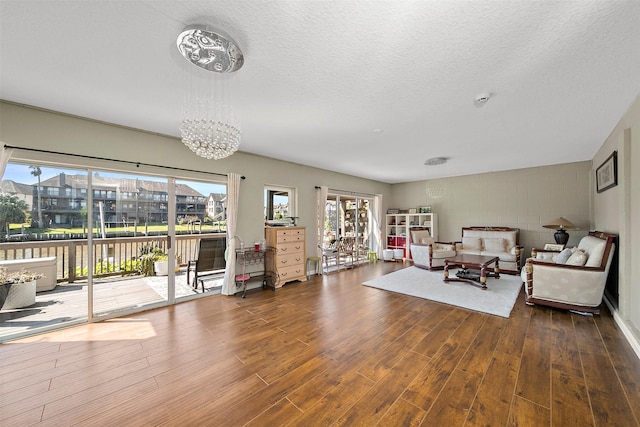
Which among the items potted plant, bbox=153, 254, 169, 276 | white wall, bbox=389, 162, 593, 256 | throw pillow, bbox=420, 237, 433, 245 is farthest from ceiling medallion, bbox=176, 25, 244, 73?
white wall, bbox=389, 162, 593, 256

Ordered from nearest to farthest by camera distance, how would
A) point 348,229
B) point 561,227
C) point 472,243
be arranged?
point 561,227 → point 472,243 → point 348,229

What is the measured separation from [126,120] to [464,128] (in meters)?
4.45

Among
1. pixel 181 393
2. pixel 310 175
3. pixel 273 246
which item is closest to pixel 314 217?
pixel 310 175

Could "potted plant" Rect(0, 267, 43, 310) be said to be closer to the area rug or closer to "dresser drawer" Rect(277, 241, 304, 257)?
"dresser drawer" Rect(277, 241, 304, 257)

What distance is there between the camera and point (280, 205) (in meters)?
5.44

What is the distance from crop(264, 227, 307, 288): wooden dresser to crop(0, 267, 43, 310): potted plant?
306 cm

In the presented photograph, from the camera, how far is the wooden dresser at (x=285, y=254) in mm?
4598

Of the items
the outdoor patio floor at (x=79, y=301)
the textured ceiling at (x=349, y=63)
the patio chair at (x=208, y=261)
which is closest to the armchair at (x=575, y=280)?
the textured ceiling at (x=349, y=63)

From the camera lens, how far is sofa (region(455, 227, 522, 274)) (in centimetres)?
532

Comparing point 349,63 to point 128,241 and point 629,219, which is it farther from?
point 128,241

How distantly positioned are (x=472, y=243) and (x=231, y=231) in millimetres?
5980

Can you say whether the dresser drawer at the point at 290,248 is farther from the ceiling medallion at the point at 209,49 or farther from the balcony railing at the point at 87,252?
the ceiling medallion at the point at 209,49

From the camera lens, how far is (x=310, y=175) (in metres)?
5.63

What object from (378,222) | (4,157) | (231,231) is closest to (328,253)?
(378,222)
